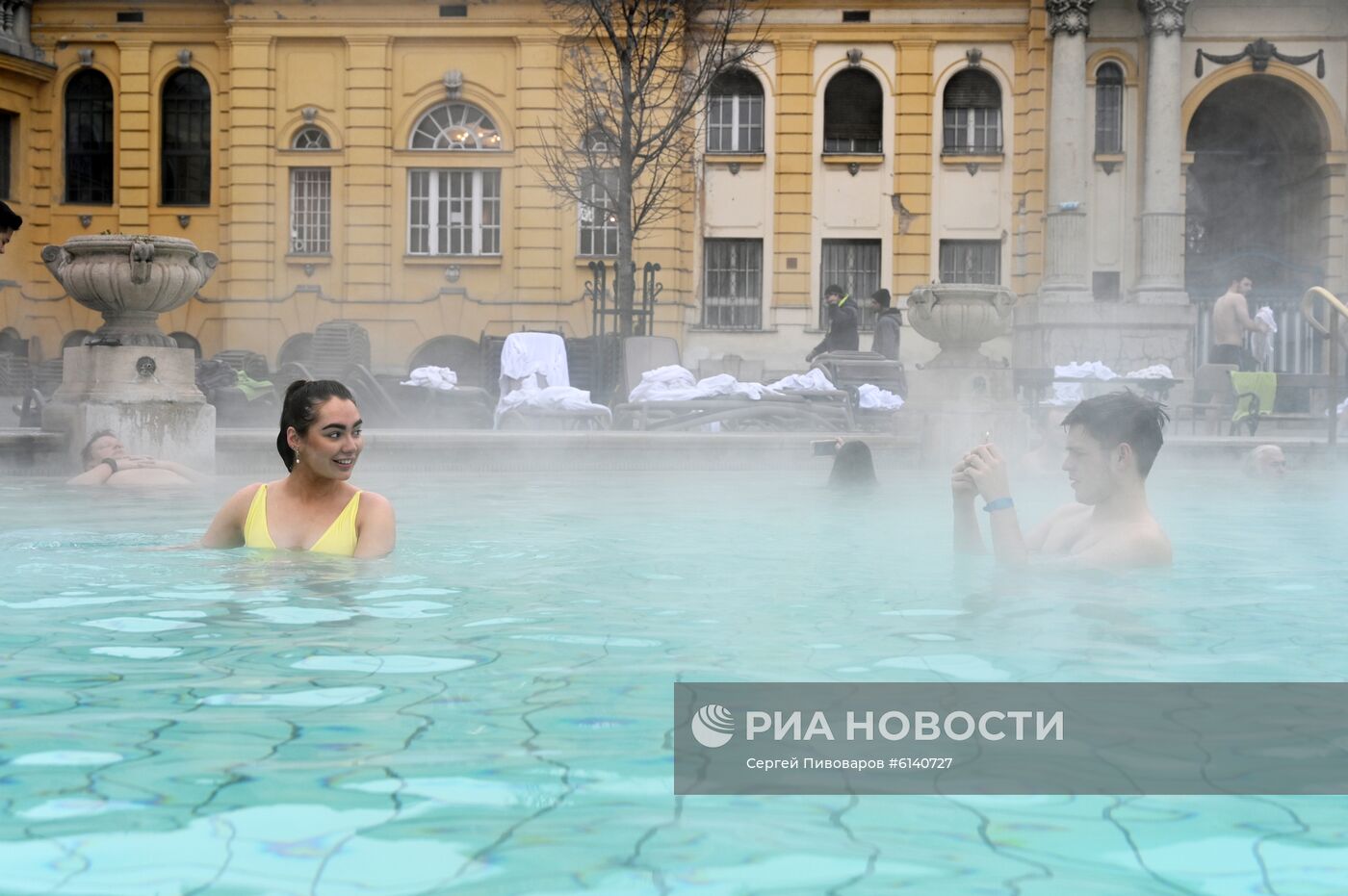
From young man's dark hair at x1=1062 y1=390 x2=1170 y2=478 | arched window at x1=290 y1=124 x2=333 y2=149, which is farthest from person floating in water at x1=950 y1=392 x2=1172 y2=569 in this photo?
arched window at x1=290 y1=124 x2=333 y2=149

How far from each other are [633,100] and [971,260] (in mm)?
8476

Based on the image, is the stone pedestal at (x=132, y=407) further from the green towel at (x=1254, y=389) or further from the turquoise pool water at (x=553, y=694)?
the green towel at (x=1254, y=389)

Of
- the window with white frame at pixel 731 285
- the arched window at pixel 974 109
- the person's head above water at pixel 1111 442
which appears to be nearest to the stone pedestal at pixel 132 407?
the person's head above water at pixel 1111 442

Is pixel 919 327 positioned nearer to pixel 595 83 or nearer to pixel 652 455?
pixel 652 455

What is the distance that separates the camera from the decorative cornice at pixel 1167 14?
1103 inches

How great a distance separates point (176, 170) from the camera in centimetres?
3056

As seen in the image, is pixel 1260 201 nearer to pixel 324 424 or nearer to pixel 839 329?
pixel 839 329

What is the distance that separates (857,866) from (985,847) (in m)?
0.26

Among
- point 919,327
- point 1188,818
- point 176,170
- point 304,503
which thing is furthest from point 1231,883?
point 176,170

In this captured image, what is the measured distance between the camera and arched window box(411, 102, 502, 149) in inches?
1168

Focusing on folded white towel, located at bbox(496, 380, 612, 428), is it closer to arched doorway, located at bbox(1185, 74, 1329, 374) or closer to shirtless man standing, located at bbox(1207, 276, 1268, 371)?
shirtless man standing, located at bbox(1207, 276, 1268, 371)

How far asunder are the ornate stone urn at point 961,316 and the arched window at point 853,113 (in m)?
16.2

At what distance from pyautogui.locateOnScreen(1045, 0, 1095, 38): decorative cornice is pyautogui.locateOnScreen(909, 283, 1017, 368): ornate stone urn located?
16149 millimetres

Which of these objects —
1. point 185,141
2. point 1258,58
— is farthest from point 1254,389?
point 185,141
